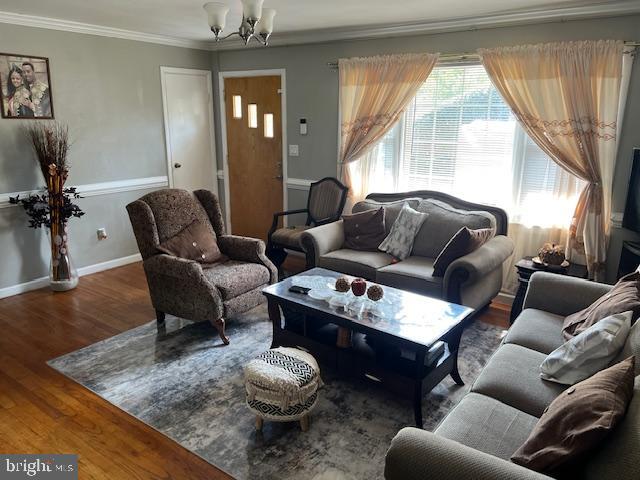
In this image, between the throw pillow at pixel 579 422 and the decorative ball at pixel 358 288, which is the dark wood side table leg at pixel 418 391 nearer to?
the decorative ball at pixel 358 288

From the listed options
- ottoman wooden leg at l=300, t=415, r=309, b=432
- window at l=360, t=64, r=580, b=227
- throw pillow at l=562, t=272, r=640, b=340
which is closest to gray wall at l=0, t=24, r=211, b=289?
window at l=360, t=64, r=580, b=227

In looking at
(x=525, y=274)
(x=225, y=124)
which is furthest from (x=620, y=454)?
(x=225, y=124)

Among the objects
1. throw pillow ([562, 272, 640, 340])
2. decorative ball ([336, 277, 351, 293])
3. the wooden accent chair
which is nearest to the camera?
throw pillow ([562, 272, 640, 340])

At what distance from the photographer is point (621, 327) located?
194 cm

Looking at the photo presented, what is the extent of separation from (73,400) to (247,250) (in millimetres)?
1621

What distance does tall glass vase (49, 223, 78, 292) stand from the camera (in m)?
4.23

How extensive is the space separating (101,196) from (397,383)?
3.70 m

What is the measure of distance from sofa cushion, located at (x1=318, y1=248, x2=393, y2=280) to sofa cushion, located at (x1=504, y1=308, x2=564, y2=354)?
1.31 m

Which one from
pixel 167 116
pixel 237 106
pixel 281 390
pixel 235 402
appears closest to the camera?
pixel 281 390

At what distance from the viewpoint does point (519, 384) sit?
2.01 metres

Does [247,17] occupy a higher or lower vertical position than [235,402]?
higher

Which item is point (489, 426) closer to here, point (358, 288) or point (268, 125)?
point (358, 288)

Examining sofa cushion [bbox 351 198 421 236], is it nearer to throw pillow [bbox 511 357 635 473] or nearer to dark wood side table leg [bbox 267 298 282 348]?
dark wood side table leg [bbox 267 298 282 348]

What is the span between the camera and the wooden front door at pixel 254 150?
5383 millimetres
